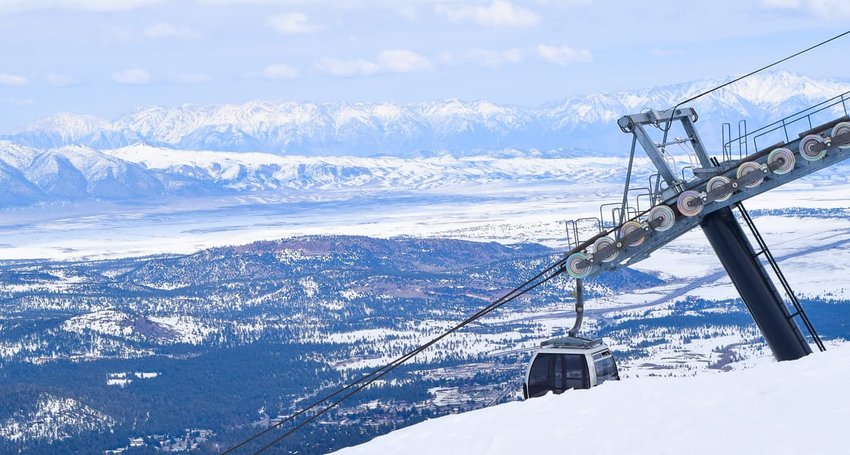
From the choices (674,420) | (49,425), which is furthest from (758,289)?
(49,425)

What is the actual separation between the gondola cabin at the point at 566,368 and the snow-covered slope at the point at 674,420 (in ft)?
14.0

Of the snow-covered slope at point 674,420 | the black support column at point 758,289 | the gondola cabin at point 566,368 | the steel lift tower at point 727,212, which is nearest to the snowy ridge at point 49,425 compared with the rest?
the steel lift tower at point 727,212

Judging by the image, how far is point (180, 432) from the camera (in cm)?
19225

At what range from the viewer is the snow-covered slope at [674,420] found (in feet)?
99.2

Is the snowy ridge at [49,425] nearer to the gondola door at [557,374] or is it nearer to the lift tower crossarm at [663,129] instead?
the lift tower crossarm at [663,129]

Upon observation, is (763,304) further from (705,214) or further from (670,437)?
(670,437)

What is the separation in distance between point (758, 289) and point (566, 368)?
10044 millimetres

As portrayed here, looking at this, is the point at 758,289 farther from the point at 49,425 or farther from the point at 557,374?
the point at 49,425

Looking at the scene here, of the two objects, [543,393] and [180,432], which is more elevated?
[543,393]

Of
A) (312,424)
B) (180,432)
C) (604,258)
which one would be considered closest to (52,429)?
(180,432)

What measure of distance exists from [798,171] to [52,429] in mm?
157792

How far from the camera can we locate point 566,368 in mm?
42156

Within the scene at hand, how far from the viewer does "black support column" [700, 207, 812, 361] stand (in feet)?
159

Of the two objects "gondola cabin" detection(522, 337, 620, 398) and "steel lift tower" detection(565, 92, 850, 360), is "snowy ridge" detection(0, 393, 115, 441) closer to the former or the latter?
"steel lift tower" detection(565, 92, 850, 360)
